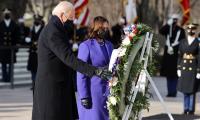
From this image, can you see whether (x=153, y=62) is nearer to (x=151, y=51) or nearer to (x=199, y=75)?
(x=151, y=51)

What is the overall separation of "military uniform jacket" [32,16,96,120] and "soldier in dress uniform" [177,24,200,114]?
7026 millimetres

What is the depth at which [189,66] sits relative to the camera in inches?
595

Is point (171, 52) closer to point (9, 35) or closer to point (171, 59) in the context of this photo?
point (171, 59)

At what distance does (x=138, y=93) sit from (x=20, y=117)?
15.4 feet

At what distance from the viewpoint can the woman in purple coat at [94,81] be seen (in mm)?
9164

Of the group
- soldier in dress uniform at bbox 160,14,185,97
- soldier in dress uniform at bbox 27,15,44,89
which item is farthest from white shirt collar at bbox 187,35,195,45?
soldier in dress uniform at bbox 27,15,44,89

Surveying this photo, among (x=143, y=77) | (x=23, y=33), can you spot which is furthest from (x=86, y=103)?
(x=23, y=33)

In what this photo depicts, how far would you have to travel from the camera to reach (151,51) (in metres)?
9.72

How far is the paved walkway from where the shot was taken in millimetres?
13969

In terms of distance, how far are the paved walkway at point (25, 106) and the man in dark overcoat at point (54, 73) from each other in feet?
17.9

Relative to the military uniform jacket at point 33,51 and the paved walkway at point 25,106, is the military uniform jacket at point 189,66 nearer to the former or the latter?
the paved walkway at point 25,106

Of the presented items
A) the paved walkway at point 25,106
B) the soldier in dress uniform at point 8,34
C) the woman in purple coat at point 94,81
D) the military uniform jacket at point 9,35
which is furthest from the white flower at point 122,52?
the military uniform jacket at point 9,35

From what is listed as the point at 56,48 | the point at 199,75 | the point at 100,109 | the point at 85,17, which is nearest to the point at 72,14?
the point at 56,48

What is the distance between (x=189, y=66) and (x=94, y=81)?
6.17m
